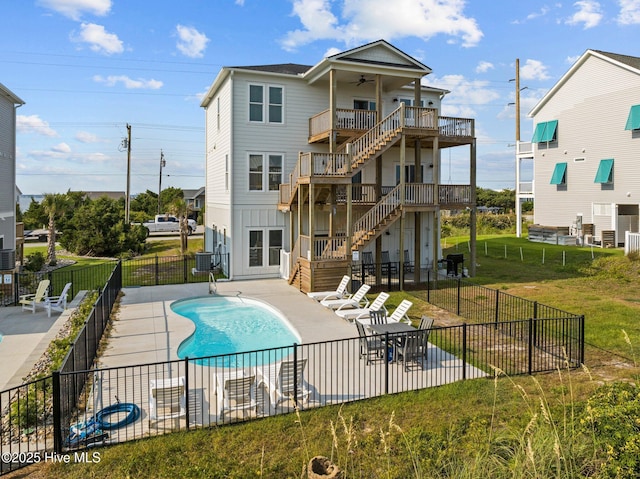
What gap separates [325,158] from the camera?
728 inches

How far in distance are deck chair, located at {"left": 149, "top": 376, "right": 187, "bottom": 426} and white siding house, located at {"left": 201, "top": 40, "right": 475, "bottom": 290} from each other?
1073cm

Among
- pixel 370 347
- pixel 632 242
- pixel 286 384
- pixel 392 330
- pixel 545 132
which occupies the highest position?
pixel 545 132

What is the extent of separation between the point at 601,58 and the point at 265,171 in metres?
24.5

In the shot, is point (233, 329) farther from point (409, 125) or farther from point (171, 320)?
point (409, 125)

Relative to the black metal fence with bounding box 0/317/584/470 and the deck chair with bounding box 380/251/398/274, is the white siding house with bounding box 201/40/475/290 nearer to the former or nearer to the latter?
the deck chair with bounding box 380/251/398/274

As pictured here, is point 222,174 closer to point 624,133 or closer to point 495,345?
point 495,345

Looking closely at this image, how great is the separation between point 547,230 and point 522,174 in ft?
26.6

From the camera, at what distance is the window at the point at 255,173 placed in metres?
21.1

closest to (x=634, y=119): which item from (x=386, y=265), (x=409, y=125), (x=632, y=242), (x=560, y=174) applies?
(x=560, y=174)

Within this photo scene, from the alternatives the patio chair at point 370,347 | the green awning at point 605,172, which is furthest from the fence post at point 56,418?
the green awning at point 605,172

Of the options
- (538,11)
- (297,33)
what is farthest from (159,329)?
(538,11)

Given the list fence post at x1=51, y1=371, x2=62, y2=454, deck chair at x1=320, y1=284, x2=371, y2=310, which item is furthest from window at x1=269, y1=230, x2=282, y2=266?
fence post at x1=51, y1=371, x2=62, y2=454

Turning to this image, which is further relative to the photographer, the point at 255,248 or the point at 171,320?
the point at 255,248

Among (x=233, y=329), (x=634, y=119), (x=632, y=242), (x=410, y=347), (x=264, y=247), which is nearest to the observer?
(x=410, y=347)
